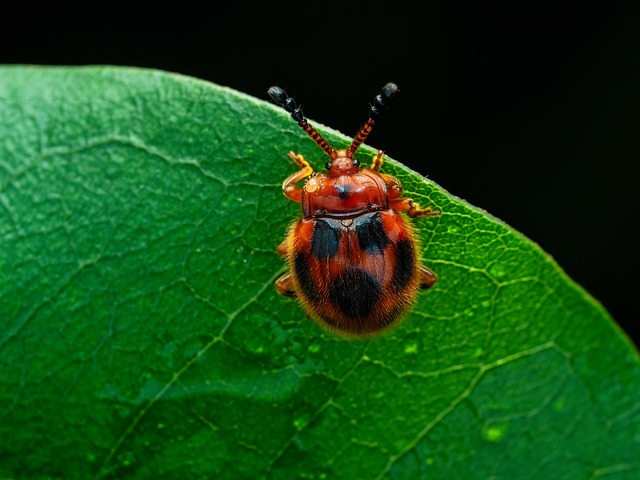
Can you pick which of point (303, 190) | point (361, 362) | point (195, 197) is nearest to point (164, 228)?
point (195, 197)

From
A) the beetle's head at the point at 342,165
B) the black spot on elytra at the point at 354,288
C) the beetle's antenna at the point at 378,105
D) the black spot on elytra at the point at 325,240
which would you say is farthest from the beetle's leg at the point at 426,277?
the beetle's antenna at the point at 378,105

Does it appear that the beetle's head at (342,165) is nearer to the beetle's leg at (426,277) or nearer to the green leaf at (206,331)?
the green leaf at (206,331)

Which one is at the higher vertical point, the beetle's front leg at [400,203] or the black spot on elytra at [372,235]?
the beetle's front leg at [400,203]

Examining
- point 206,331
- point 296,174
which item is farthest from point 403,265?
point 206,331

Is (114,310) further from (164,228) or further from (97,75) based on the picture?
(97,75)

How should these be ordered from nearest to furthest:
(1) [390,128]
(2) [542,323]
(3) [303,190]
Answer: (2) [542,323]
(3) [303,190]
(1) [390,128]

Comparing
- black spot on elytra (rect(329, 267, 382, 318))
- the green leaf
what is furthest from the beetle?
the green leaf
